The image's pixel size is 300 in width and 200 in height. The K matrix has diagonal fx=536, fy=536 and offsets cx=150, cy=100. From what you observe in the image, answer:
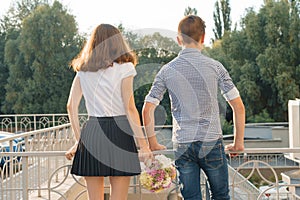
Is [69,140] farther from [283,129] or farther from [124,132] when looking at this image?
[283,129]

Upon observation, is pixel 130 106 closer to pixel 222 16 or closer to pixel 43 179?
pixel 43 179

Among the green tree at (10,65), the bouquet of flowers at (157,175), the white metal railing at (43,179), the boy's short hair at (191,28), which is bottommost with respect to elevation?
the white metal railing at (43,179)

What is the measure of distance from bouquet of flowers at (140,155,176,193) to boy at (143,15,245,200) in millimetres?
280

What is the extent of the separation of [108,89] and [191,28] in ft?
1.88

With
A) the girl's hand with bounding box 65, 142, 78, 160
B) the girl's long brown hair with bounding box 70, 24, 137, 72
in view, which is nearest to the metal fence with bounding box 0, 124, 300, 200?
the girl's hand with bounding box 65, 142, 78, 160

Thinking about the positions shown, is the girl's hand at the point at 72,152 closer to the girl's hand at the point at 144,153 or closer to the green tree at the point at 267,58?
the girl's hand at the point at 144,153

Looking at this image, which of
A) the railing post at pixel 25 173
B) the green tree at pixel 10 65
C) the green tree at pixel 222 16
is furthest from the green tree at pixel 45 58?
the railing post at pixel 25 173

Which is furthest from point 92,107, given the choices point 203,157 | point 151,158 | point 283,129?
point 283,129

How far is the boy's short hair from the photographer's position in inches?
115

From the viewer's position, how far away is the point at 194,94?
295 centimetres

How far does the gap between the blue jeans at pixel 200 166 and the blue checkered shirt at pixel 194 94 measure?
0.04m

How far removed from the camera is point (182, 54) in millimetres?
3010

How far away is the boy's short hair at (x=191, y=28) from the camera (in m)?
2.93

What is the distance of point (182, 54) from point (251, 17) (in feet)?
70.4
